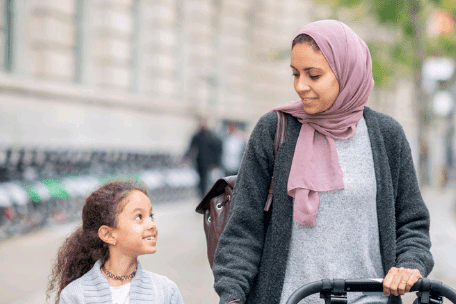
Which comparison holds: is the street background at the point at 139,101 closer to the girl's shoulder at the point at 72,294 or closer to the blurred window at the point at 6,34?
the blurred window at the point at 6,34

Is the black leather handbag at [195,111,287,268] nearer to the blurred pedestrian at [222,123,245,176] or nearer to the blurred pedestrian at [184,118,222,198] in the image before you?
the blurred pedestrian at [222,123,245,176]

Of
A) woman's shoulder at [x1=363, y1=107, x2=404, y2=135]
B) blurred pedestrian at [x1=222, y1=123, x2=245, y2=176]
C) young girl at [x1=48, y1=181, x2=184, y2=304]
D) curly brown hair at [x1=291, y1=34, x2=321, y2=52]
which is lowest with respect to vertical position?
blurred pedestrian at [x1=222, y1=123, x2=245, y2=176]

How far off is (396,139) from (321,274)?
522 mm

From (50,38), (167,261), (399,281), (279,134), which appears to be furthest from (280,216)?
(50,38)

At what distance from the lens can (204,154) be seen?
12383 mm

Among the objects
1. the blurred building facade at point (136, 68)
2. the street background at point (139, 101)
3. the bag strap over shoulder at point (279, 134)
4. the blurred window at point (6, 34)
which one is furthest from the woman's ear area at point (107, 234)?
the blurred window at point (6, 34)

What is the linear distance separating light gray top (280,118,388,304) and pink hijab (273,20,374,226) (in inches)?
2.1

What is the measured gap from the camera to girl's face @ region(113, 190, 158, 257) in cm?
230

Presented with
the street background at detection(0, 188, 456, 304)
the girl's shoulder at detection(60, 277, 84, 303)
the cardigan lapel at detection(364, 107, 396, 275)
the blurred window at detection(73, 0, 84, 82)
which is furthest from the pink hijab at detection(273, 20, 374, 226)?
the blurred window at detection(73, 0, 84, 82)

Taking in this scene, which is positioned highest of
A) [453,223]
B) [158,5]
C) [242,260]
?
[158,5]

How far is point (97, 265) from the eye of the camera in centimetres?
236

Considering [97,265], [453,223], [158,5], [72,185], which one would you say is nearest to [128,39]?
[158,5]

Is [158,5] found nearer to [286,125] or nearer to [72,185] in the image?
[72,185]

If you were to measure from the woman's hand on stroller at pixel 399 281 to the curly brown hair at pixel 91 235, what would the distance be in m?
0.97
